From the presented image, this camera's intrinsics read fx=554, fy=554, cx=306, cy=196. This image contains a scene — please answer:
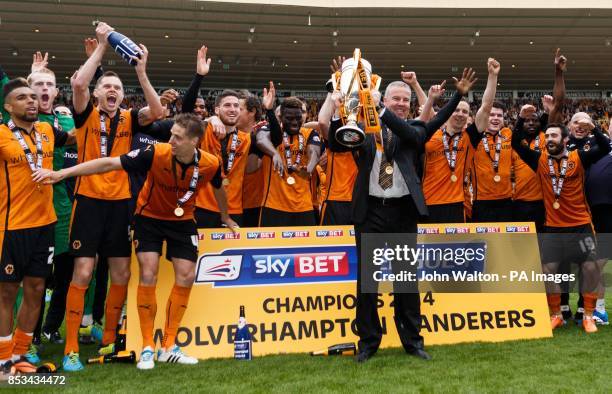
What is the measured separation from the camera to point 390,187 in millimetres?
4305

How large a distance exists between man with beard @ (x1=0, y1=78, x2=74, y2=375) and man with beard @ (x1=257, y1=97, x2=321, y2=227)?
2.19 metres

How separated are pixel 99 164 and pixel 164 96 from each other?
131 centimetres

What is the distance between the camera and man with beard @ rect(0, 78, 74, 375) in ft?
13.3

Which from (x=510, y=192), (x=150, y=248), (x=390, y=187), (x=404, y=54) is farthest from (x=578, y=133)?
(x=404, y=54)

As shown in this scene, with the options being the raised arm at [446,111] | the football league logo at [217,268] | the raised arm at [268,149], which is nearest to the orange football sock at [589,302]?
the raised arm at [446,111]

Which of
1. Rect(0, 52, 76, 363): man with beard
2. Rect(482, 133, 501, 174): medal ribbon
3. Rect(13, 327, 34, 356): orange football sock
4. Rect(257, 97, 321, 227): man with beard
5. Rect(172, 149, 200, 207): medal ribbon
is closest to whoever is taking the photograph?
Rect(13, 327, 34, 356): orange football sock

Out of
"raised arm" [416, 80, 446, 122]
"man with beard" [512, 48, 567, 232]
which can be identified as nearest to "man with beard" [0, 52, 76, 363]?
"raised arm" [416, 80, 446, 122]

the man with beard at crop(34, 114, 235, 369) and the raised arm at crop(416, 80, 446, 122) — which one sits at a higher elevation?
the raised arm at crop(416, 80, 446, 122)

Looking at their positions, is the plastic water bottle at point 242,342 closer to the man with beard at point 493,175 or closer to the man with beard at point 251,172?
the man with beard at point 251,172

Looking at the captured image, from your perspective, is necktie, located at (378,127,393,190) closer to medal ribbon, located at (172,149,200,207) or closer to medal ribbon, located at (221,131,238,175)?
medal ribbon, located at (172,149,200,207)

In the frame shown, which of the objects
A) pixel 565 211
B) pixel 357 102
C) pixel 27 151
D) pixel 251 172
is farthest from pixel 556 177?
pixel 27 151

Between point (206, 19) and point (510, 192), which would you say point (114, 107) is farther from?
point (206, 19)

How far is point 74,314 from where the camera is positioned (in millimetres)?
4414

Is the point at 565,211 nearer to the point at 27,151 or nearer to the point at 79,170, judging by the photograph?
the point at 79,170
